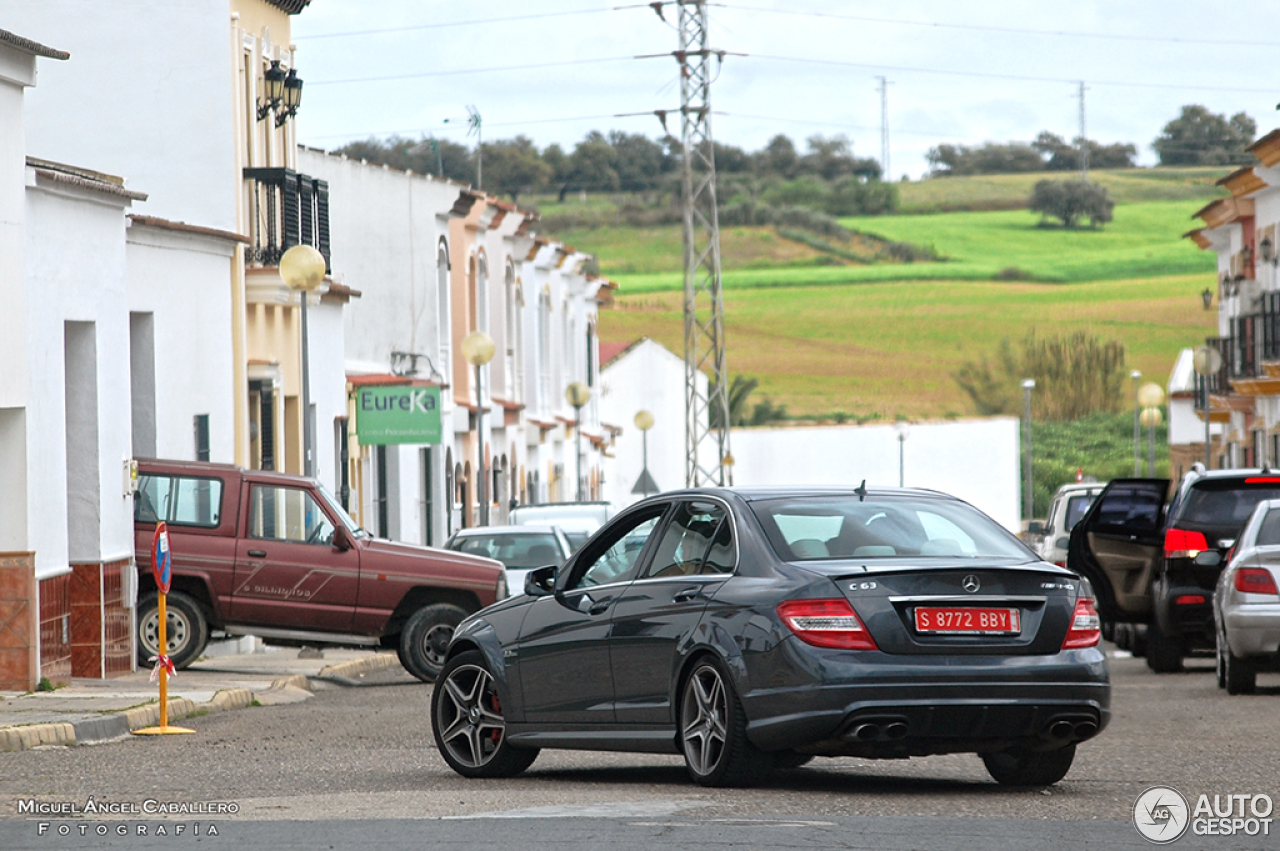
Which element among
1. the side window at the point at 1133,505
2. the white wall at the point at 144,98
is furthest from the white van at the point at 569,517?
the side window at the point at 1133,505

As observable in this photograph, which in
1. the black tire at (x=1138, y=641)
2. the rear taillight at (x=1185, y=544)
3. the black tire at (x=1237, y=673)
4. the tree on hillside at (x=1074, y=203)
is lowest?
the black tire at (x=1138, y=641)

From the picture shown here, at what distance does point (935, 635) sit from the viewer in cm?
941

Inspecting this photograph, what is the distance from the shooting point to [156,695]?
57.8ft

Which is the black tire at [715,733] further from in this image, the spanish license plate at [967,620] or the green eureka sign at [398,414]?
the green eureka sign at [398,414]

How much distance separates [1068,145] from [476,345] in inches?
5752

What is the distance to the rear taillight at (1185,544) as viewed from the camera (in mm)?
18625

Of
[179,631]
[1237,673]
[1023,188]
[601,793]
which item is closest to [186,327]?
[179,631]

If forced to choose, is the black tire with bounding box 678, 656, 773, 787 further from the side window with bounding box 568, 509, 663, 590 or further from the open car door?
the open car door

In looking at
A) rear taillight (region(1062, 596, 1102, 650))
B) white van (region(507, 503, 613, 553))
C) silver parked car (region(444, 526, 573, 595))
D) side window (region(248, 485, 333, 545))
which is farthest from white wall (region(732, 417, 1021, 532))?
rear taillight (region(1062, 596, 1102, 650))

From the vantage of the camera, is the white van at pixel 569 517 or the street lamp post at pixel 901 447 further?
the street lamp post at pixel 901 447

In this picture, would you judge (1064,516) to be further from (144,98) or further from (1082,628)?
(1082,628)

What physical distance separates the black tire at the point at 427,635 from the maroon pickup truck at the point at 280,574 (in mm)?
10

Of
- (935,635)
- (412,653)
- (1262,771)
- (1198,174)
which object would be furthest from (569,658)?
(1198,174)

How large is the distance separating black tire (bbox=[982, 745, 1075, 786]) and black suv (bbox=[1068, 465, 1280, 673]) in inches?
337
